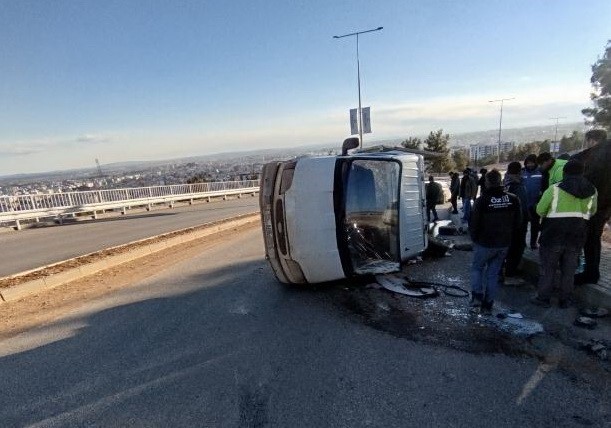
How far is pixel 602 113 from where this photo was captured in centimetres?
2641

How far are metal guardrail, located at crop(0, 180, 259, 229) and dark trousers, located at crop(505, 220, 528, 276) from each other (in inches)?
726

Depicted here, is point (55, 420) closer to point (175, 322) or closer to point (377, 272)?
point (175, 322)

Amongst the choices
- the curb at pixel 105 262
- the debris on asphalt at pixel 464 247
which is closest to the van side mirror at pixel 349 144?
the debris on asphalt at pixel 464 247

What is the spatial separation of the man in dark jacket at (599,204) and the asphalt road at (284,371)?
164 centimetres

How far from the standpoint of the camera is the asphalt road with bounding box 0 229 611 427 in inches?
106

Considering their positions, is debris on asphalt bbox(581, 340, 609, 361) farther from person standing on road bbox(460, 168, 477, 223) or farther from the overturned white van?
person standing on road bbox(460, 168, 477, 223)

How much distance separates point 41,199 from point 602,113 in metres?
36.2

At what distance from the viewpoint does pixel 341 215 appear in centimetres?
480

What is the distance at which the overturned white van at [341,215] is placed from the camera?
4.79 meters

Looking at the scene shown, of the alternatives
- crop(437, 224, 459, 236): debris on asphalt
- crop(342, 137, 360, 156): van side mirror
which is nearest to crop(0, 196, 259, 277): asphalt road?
crop(342, 137, 360, 156): van side mirror

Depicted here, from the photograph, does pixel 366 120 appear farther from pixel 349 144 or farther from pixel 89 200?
pixel 349 144

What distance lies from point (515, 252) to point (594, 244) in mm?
1002

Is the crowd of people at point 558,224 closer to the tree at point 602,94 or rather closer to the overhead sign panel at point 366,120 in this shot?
the overhead sign panel at point 366,120

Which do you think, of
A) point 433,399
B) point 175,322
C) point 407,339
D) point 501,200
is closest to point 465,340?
point 407,339
